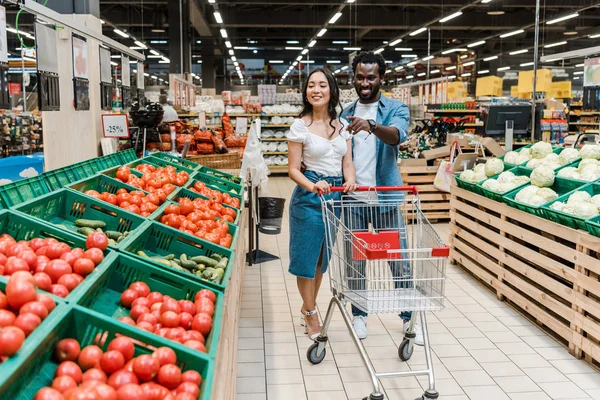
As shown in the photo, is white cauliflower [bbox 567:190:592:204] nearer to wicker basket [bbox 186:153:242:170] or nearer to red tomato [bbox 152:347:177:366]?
red tomato [bbox 152:347:177:366]

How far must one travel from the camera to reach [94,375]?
1.56 metres

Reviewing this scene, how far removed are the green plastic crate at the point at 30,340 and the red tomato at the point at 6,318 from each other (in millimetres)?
74

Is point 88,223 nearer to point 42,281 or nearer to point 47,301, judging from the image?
point 42,281

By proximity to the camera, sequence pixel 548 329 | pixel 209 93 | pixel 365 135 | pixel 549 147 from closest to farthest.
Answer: pixel 365 135 → pixel 548 329 → pixel 549 147 → pixel 209 93

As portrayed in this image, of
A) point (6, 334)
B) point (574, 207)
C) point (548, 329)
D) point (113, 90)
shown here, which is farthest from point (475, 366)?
point (113, 90)

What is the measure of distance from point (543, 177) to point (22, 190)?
12.4 feet

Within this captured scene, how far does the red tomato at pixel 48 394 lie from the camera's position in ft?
4.59

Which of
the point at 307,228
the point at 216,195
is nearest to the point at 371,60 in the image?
the point at 307,228

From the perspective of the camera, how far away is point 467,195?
18.2 feet

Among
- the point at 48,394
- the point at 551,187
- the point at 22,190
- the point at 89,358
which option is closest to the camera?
the point at 48,394

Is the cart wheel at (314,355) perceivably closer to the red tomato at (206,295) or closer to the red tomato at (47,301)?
the red tomato at (206,295)

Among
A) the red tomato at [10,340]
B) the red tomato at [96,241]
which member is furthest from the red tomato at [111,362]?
the red tomato at [96,241]

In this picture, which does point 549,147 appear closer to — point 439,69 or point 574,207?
point 574,207

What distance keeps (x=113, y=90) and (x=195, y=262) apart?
12.6 feet
